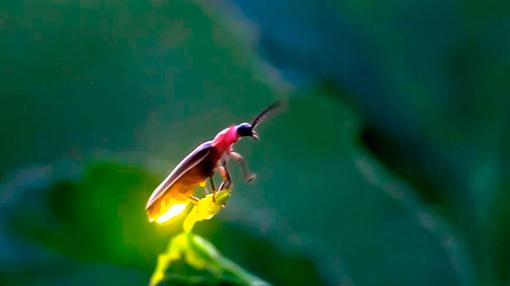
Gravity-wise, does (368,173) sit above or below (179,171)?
above

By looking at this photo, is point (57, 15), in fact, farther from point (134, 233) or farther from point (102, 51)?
point (134, 233)

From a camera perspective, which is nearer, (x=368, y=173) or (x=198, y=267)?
(x=198, y=267)

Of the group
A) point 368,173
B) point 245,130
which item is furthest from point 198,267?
point 368,173

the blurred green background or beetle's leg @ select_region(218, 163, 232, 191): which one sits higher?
the blurred green background

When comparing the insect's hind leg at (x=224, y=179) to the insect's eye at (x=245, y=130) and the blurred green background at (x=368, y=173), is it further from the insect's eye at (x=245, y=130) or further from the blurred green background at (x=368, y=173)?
the blurred green background at (x=368, y=173)

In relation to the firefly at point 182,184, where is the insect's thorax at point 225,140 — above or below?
above

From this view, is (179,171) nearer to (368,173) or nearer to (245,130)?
(245,130)

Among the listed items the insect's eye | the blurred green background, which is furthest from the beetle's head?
the blurred green background

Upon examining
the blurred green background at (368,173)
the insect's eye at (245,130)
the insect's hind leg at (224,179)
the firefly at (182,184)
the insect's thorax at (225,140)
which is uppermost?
the blurred green background at (368,173)

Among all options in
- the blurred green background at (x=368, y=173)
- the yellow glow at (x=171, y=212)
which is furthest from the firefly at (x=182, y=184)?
the blurred green background at (x=368, y=173)

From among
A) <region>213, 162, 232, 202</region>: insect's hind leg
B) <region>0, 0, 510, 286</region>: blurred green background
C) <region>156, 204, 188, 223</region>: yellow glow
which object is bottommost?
<region>156, 204, 188, 223</region>: yellow glow

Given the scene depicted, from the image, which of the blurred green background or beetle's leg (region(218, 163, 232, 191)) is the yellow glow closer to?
beetle's leg (region(218, 163, 232, 191))

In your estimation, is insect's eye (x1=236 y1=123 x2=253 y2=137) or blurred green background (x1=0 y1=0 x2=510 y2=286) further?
blurred green background (x1=0 y1=0 x2=510 y2=286)
